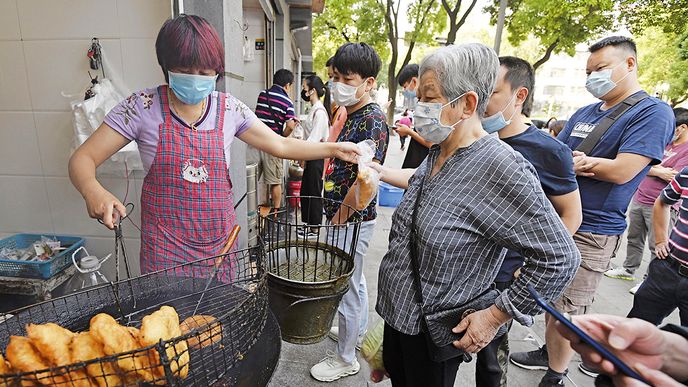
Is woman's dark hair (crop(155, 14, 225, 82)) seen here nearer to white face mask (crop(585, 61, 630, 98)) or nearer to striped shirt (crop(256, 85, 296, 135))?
white face mask (crop(585, 61, 630, 98))

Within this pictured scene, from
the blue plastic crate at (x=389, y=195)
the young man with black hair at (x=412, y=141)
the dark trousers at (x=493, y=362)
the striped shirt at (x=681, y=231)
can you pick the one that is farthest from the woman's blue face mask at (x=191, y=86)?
the blue plastic crate at (x=389, y=195)

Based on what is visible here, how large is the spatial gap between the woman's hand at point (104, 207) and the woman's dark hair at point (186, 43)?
652 millimetres

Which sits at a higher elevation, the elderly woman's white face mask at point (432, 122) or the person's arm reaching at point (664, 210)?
the elderly woman's white face mask at point (432, 122)

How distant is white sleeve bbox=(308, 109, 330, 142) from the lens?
494 cm

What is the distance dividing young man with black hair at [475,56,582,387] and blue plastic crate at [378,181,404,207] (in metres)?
4.96

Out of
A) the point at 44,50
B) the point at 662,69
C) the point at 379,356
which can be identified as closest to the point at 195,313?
the point at 379,356

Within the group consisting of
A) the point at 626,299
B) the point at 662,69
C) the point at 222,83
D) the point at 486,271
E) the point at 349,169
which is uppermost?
the point at 662,69

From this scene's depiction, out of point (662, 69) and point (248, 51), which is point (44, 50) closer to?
point (248, 51)

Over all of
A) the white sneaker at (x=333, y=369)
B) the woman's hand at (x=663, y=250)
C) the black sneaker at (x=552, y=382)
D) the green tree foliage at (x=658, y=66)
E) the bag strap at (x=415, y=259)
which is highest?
the green tree foliage at (x=658, y=66)

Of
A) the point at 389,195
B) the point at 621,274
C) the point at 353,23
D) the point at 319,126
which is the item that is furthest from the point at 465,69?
the point at 353,23

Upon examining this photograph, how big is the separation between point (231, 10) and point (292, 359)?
2983 millimetres

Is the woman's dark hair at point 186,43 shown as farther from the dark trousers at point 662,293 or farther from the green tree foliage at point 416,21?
the green tree foliage at point 416,21

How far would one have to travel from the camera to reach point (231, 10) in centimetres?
290

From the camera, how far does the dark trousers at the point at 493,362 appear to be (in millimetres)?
1976
